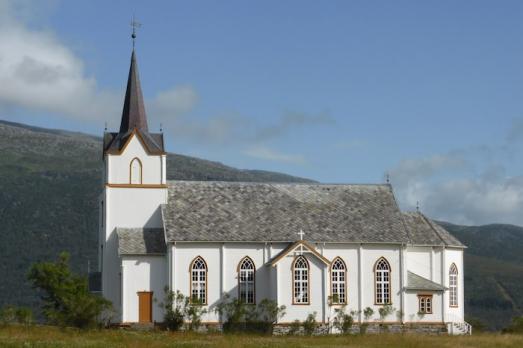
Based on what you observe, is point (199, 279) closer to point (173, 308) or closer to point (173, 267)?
point (173, 267)

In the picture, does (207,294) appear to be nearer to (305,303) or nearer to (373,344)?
(305,303)

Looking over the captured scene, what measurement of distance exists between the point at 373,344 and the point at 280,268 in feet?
53.3

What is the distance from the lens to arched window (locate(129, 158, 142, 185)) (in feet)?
→ 222

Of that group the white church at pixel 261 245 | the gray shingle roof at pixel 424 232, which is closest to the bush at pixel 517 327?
the white church at pixel 261 245

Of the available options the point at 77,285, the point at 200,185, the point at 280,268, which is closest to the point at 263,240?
the point at 280,268

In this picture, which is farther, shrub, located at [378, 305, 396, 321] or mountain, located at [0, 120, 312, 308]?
mountain, located at [0, 120, 312, 308]

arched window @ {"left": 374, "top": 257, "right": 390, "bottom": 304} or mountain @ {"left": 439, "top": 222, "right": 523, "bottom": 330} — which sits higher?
arched window @ {"left": 374, "top": 257, "right": 390, "bottom": 304}

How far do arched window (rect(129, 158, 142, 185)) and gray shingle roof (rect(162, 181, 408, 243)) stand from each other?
6.99ft

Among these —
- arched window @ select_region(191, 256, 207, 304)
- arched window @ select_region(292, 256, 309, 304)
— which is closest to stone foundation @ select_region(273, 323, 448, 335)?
arched window @ select_region(292, 256, 309, 304)

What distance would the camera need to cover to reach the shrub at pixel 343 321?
2458 inches

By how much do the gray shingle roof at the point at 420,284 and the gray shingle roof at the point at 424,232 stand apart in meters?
2.21

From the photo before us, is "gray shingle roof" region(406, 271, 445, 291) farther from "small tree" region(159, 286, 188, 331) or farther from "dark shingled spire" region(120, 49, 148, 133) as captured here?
"dark shingled spire" region(120, 49, 148, 133)

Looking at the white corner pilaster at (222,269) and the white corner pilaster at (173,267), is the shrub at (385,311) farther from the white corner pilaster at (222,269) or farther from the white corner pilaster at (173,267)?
the white corner pilaster at (173,267)

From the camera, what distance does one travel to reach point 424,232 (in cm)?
7050
